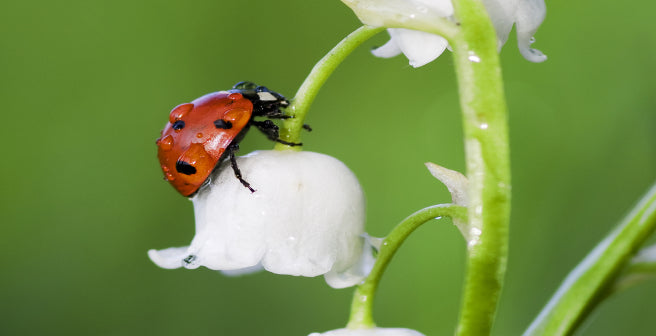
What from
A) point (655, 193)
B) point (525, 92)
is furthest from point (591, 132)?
point (655, 193)

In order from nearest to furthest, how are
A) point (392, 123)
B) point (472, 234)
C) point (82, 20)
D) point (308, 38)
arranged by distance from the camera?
point (472, 234) → point (392, 123) → point (308, 38) → point (82, 20)

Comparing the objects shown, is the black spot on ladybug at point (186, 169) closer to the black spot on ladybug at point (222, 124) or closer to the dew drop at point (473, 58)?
the black spot on ladybug at point (222, 124)

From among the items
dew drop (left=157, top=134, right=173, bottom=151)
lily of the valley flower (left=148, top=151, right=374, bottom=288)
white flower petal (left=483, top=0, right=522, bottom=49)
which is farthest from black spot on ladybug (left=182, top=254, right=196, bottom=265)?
white flower petal (left=483, top=0, right=522, bottom=49)

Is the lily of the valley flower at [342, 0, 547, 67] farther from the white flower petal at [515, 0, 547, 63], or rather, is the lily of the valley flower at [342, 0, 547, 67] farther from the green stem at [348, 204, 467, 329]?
the green stem at [348, 204, 467, 329]

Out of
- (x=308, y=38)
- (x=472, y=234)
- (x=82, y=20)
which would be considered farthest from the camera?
(x=82, y=20)

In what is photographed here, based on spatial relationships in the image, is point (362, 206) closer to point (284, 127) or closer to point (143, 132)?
point (284, 127)

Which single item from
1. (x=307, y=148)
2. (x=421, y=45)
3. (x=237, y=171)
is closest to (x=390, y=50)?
(x=421, y=45)
